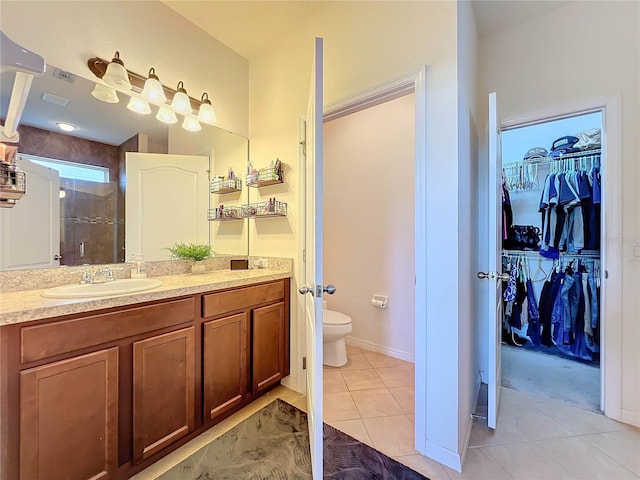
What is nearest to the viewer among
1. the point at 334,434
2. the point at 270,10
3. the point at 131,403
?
the point at 131,403

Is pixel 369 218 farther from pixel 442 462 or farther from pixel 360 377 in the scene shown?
pixel 442 462

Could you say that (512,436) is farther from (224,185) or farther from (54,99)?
(54,99)

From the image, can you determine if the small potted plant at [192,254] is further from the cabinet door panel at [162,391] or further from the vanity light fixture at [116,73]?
the vanity light fixture at [116,73]

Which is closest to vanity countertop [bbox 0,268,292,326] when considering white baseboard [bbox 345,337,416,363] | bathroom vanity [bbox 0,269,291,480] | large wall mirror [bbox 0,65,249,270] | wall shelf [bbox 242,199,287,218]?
bathroom vanity [bbox 0,269,291,480]

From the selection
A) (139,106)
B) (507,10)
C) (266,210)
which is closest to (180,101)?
(139,106)

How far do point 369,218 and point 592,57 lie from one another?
194 centimetres

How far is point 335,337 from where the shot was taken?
91.8 inches

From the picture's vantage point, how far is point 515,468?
1334 millimetres

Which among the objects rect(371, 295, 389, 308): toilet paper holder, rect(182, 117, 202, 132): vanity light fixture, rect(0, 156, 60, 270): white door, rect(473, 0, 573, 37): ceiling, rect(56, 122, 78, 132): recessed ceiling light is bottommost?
rect(371, 295, 389, 308): toilet paper holder

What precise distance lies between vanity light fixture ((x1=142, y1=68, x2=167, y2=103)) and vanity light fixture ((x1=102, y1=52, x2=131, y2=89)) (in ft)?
0.41

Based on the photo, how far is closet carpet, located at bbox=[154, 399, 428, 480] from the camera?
1.30 m

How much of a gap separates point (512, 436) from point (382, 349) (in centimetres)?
127

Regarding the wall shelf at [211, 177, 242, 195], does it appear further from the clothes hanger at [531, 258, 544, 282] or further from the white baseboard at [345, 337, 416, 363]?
the clothes hanger at [531, 258, 544, 282]

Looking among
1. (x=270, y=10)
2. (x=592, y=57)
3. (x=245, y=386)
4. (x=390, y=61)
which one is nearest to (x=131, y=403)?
(x=245, y=386)
